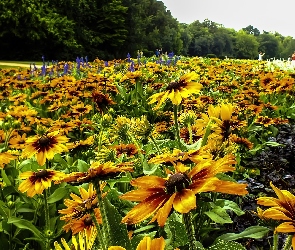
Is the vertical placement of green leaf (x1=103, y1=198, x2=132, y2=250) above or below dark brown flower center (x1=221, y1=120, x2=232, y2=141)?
below

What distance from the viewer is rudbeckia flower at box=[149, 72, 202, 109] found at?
1181 millimetres

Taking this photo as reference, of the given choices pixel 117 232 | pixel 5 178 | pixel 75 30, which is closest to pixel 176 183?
pixel 117 232

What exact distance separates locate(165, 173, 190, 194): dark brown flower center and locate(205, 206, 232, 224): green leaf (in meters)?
A: 0.64

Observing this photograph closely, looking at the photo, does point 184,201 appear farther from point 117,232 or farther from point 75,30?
point 75,30

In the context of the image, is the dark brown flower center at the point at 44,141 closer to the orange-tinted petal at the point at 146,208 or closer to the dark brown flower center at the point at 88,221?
the dark brown flower center at the point at 88,221

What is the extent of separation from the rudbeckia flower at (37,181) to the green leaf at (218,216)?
46 cm

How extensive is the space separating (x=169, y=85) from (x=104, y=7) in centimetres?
2816

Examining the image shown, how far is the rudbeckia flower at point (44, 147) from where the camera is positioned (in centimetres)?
140

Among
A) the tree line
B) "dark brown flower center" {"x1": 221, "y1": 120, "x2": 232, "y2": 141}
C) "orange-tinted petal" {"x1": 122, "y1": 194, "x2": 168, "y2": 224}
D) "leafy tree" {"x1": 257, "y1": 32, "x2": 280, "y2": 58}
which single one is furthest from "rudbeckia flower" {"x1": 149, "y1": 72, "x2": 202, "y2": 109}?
"leafy tree" {"x1": 257, "y1": 32, "x2": 280, "y2": 58}

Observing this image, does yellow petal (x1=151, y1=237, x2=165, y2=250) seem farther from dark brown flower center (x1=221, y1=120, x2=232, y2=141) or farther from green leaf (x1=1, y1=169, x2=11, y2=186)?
green leaf (x1=1, y1=169, x2=11, y2=186)

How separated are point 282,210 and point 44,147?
3.32ft

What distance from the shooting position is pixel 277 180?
2236 millimetres

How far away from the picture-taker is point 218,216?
4.15 ft

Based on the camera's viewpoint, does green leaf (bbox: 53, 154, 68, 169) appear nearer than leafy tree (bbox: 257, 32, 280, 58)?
Yes
